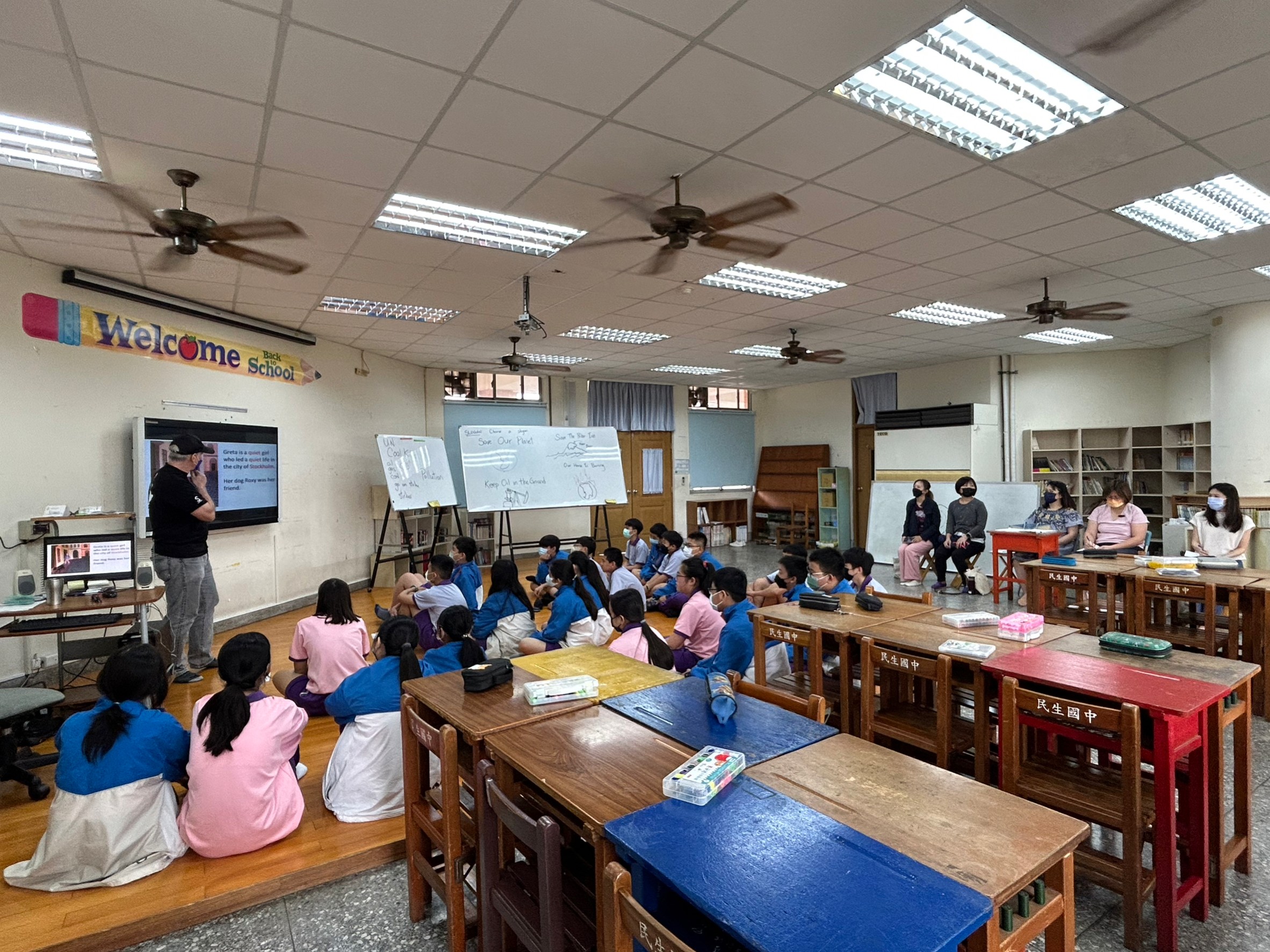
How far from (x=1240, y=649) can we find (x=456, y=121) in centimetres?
521

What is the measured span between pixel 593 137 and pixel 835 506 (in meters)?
8.76

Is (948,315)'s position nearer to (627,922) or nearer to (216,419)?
(627,922)

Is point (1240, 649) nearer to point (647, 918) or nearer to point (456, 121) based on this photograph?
point (647, 918)

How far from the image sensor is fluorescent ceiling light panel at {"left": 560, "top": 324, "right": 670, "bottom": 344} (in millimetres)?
6852

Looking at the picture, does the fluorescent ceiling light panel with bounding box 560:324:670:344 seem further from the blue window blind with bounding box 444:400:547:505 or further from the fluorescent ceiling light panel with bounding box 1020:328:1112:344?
the fluorescent ceiling light panel with bounding box 1020:328:1112:344

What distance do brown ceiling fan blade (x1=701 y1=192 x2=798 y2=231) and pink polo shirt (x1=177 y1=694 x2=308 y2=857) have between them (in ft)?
9.38

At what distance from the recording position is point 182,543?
4.40m

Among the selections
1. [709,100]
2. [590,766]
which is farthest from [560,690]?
[709,100]

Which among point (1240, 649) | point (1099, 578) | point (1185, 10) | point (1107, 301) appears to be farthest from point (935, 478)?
point (1185, 10)

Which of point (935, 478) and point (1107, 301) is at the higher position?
point (1107, 301)

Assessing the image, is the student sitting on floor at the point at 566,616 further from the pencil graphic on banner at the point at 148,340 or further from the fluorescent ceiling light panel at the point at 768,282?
the pencil graphic on banner at the point at 148,340

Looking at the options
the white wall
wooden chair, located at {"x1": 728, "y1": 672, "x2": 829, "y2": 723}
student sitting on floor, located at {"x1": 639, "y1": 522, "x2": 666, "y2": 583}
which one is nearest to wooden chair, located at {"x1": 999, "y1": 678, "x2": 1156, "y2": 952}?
wooden chair, located at {"x1": 728, "y1": 672, "x2": 829, "y2": 723}

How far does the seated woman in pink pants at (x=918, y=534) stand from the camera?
750 centimetres

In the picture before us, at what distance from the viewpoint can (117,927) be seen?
1995mm
